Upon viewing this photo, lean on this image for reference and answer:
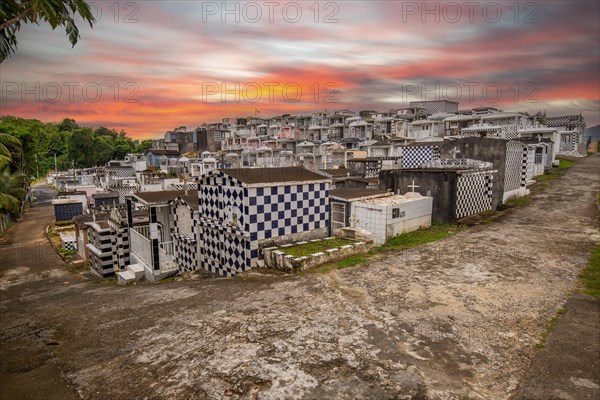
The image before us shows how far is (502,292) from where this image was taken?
7.19 metres

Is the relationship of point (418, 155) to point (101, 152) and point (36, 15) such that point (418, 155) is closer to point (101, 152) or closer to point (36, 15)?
point (36, 15)

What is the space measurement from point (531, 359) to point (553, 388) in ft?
2.03

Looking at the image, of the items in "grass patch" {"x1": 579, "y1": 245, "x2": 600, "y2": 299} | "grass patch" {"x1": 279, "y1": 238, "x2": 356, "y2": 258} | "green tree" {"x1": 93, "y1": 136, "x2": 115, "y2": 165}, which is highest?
"green tree" {"x1": 93, "y1": 136, "x2": 115, "y2": 165}

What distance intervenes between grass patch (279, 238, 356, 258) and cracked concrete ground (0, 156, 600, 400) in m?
1.21

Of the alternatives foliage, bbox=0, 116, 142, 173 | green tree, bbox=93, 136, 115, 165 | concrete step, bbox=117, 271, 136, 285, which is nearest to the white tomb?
concrete step, bbox=117, 271, 136, 285

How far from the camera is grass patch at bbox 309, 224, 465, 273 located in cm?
926

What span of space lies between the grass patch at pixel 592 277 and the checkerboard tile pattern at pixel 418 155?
15.8 metres

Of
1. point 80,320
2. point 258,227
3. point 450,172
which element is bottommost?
point 80,320

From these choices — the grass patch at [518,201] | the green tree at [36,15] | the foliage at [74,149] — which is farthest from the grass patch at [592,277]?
the foliage at [74,149]

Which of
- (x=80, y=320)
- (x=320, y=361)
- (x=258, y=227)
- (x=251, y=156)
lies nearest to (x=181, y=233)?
(x=258, y=227)

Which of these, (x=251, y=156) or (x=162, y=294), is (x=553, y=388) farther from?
(x=251, y=156)

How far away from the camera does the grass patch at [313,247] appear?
971 centimetres

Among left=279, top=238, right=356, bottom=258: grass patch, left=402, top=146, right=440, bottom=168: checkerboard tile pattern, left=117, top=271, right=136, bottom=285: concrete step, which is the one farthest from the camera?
left=402, top=146, right=440, bottom=168: checkerboard tile pattern

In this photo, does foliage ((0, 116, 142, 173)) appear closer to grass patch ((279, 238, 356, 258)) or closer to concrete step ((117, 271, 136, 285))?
concrete step ((117, 271, 136, 285))
